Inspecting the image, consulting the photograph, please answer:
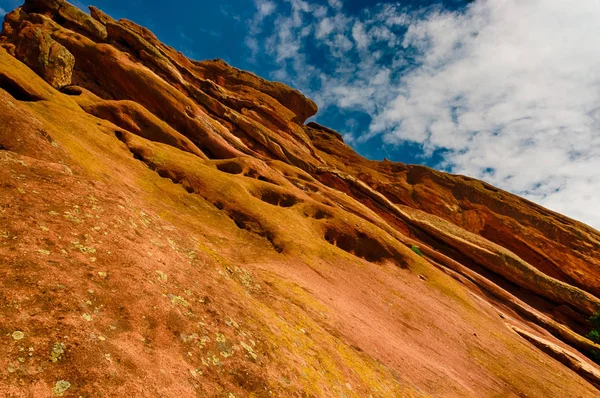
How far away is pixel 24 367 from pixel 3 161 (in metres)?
10.9

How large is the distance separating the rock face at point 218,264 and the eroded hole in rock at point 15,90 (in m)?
0.14

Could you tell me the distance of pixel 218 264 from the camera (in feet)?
52.8

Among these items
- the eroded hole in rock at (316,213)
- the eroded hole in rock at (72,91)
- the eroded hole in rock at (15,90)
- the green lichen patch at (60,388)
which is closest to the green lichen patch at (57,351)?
the green lichen patch at (60,388)

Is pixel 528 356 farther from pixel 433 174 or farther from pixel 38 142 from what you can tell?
pixel 433 174

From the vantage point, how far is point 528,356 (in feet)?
116

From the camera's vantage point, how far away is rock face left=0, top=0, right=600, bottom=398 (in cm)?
840

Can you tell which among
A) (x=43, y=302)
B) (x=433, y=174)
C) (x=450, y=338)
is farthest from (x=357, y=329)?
(x=433, y=174)

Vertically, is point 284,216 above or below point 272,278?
above

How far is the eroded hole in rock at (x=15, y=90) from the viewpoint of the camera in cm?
3906

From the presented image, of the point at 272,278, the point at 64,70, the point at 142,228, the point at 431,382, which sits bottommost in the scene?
the point at 431,382

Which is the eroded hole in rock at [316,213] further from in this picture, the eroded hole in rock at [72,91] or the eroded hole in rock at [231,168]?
the eroded hole in rock at [72,91]

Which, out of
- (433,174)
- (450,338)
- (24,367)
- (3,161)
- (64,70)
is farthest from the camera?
(433,174)

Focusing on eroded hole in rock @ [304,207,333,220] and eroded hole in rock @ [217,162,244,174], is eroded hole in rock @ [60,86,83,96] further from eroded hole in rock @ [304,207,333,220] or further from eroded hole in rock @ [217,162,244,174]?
eroded hole in rock @ [304,207,333,220]

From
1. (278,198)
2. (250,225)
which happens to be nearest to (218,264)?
(250,225)
